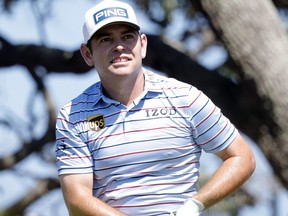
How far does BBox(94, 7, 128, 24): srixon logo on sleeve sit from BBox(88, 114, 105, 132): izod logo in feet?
1.49

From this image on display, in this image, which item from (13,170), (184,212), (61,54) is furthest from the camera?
(13,170)

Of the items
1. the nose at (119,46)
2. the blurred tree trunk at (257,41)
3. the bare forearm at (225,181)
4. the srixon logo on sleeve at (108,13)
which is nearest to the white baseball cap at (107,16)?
the srixon logo on sleeve at (108,13)

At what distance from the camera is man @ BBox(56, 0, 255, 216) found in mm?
5207

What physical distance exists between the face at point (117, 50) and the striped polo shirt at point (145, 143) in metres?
0.13

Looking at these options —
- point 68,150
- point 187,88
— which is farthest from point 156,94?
point 68,150

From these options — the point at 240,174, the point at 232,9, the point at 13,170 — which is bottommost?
the point at 13,170

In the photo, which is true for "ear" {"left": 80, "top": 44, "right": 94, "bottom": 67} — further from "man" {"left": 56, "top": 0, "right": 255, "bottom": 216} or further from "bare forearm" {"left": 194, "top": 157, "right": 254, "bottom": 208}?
"bare forearm" {"left": 194, "top": 157, "right": 254, "bottom": 208}

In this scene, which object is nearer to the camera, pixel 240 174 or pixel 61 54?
pixel 240 174

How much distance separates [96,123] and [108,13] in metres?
0.52

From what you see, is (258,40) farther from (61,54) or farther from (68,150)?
(68,150)

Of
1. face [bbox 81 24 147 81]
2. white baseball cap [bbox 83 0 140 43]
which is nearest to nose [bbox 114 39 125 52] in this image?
face [bbox 81 24 147 81]

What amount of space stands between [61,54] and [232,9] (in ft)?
9.54

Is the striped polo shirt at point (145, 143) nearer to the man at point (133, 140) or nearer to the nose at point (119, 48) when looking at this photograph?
the man at point (133, 140)

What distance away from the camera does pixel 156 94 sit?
533 centimetres
